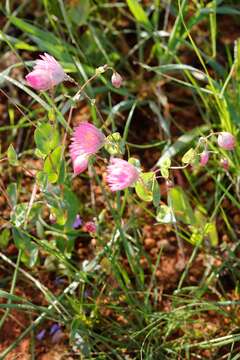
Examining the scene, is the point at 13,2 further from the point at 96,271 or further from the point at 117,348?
the point at 117,348

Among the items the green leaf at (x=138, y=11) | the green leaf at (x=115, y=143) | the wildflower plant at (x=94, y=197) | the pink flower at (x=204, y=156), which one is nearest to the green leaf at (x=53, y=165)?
the wildflower plant at (x=94, y=197)

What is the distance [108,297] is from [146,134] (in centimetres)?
44

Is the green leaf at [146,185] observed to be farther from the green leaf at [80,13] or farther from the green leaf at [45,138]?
the green leaf at [80,13]

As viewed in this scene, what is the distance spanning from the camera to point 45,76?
1.02 metres

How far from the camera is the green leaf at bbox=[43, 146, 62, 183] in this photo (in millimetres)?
1130

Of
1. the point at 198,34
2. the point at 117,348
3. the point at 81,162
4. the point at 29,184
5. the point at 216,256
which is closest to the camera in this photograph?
the point at 81,162

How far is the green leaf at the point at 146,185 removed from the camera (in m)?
1.05

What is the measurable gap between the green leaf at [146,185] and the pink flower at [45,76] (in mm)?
185

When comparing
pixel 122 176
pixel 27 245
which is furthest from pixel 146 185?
pixel 27 245

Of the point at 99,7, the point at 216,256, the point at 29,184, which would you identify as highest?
the point at 99,7

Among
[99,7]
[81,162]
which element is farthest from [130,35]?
[81,162]

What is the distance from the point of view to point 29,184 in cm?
152

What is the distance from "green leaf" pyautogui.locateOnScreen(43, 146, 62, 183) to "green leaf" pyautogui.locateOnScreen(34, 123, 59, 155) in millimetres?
13

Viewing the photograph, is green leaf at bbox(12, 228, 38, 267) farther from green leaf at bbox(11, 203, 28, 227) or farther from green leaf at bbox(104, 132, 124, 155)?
green leaf at bbox(104, 132, 124, 155)
